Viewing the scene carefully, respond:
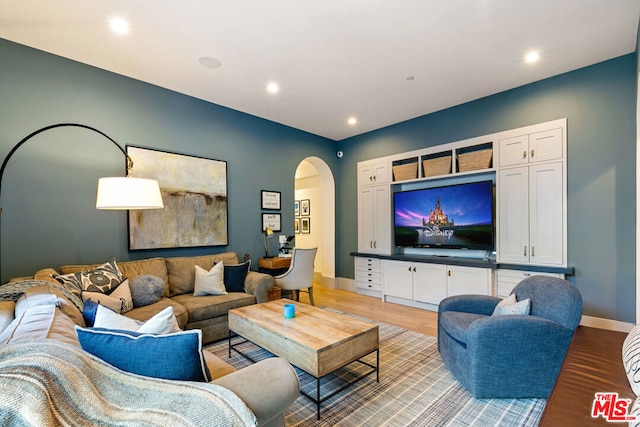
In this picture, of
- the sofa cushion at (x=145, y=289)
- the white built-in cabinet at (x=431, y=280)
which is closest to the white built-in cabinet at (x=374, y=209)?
the white built-in cabinet at (x=431, y=280)

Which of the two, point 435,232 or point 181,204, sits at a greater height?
point 181,204

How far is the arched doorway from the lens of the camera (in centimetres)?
576

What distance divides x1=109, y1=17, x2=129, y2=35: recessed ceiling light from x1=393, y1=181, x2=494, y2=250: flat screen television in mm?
3981

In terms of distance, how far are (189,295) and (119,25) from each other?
8.87 feet

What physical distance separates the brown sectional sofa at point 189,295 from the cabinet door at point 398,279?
80.3 inches

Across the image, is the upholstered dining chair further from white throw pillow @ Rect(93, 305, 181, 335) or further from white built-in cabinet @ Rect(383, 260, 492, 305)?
white throw pillow @ Rect(93, 305, 181, 335)

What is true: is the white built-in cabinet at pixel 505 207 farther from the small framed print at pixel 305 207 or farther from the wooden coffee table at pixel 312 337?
the small framed print at pixel 305 207

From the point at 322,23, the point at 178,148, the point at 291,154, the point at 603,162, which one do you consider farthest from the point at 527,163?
the point at 178,148

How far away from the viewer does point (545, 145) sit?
3402 millimetres

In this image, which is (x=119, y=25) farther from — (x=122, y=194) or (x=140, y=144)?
(x=122, y=194)

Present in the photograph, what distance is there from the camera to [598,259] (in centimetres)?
307

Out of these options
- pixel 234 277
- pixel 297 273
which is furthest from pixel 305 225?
pixel 234 277

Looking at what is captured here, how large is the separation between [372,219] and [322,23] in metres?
3.29

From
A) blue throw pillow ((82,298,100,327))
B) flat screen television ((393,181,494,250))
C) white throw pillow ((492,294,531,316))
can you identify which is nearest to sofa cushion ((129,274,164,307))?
blue throw pillow ((82,298,100,327))
